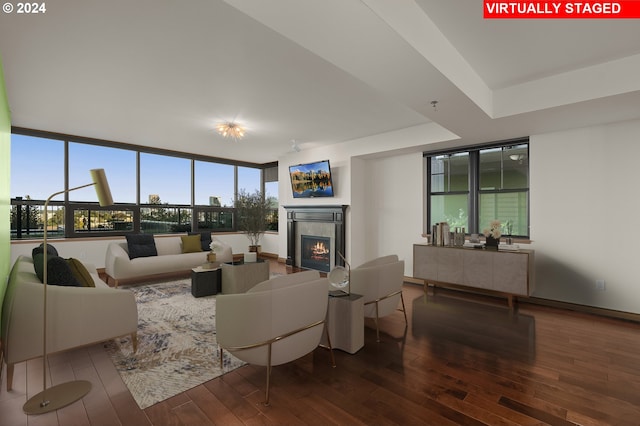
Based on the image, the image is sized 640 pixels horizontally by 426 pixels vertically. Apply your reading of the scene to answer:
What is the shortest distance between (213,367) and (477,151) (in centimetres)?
482

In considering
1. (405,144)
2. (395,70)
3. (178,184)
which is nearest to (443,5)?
(395,70)

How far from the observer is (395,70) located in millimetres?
2402

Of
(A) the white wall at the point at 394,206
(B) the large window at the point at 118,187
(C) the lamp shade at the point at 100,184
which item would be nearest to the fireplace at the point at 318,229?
(A) the white wall at the point at 394,206

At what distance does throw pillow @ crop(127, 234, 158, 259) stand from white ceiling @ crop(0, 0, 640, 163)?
7.36ft

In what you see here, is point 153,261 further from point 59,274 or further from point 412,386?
point 412,386

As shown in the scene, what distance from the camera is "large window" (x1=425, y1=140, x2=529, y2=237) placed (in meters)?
4.52

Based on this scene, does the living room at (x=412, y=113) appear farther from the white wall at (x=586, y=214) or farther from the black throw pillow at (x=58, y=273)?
the black throw pillow at (x=58, y=273)

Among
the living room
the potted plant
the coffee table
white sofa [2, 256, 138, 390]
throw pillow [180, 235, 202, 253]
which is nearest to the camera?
white sofa [2, 256, 138, 390]

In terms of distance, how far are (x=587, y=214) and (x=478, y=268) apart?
4.93 ft

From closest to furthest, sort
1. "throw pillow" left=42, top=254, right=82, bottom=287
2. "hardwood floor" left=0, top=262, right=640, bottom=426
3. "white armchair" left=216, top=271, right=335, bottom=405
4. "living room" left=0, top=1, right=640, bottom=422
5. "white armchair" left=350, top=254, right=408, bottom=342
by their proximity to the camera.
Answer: "hardwood floor" left=0, top=262, right=640, bottom=426 < "white armchair" left=216, top=271, right=335, bottom=405 < "living room" left=0, top=1, right=640, bottom=422 < "throw pillow" left=42, top=254, right=82, bottom=287 < "white armchair" left=350, top=254, right=408, bottom=342

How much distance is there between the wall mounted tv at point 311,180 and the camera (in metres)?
6.21

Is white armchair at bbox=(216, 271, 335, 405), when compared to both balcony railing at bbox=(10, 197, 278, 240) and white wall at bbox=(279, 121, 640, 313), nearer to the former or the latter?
white wall at bbox=(279, 121, 640, 313)

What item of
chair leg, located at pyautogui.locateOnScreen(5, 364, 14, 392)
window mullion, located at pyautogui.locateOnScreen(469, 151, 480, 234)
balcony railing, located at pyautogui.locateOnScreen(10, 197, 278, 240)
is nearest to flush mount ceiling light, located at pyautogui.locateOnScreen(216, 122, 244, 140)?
balcony railing, located at pyautogui.locateOnScreen(10, 197, 278, 240)

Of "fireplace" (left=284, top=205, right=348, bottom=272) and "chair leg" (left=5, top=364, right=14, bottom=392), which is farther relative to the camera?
"fireplace" (left=284, top=205, right=348, bottom=272)
